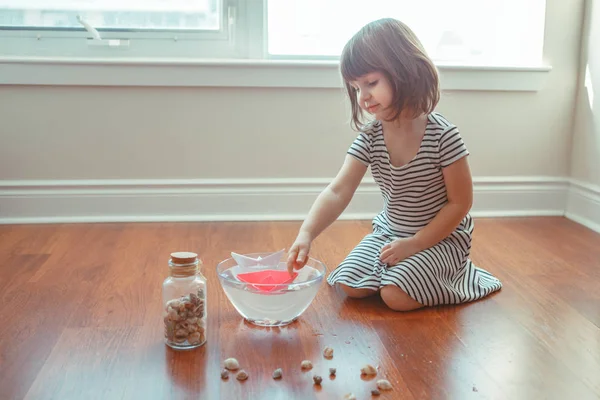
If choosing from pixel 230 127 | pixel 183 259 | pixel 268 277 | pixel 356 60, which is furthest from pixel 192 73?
pixel 183 259

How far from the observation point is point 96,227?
7.03 ft

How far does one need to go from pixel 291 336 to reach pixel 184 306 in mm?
216

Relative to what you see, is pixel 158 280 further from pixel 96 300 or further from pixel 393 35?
pixel 393 35

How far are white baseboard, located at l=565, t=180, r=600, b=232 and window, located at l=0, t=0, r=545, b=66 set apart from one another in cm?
44

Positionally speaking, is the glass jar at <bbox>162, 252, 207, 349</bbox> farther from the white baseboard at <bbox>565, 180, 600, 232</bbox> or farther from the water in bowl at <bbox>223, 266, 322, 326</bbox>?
the white baseboard at <bbox>565, 180, 600, 232</bbox>

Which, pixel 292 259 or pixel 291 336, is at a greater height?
pixel 292 259

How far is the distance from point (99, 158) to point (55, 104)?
21 centimetres

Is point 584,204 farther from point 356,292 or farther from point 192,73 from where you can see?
point 192,73

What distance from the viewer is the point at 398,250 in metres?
1.49

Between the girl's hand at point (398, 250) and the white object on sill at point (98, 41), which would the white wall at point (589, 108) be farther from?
the white object on sill at point (98, 41)

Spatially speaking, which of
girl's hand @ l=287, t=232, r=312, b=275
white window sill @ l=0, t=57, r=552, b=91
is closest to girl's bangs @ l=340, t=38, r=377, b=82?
girl's hand @ l=287, t=232, r=312, b=275

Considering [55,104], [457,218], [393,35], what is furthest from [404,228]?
[55,104]

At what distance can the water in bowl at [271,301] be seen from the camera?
1.31m

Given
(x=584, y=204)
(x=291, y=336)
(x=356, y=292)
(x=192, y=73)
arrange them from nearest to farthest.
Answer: (x=291, y=336)
(x=356, y=292)
(x=192, y=73)
(x=584, y=204)
